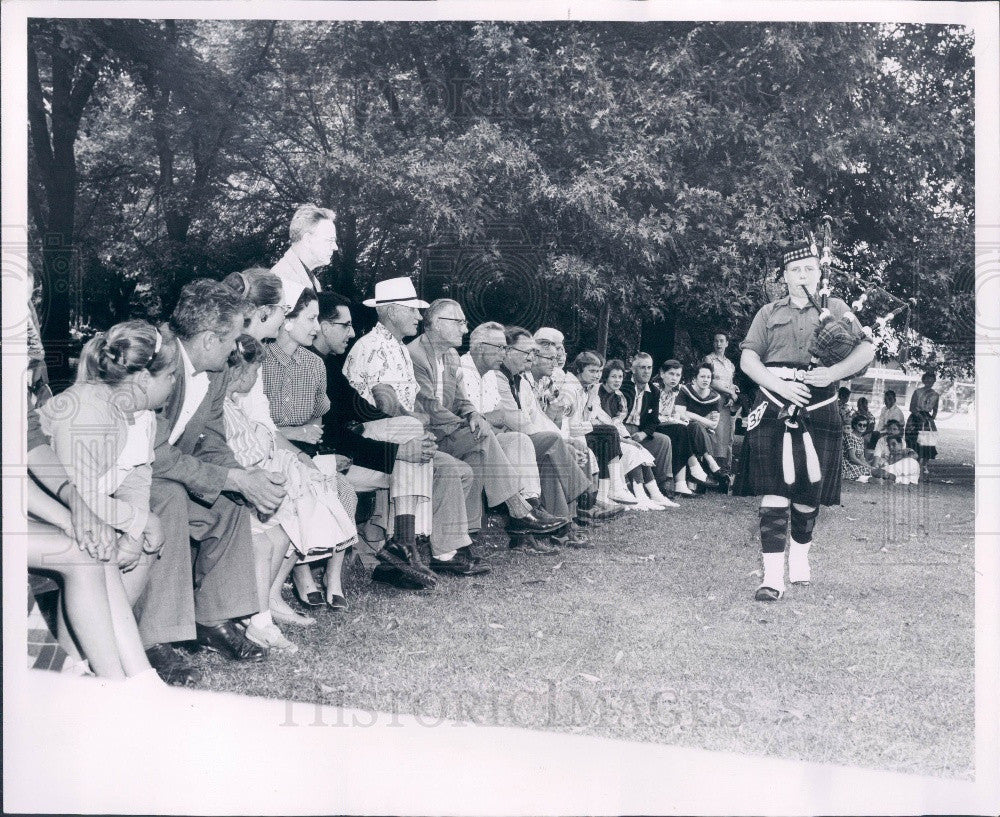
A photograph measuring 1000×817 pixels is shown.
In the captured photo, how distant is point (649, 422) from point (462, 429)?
87 centimetres

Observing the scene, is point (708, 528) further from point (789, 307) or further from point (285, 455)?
point (285, 455)

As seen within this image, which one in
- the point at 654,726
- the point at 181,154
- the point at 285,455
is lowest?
the point at 654,726

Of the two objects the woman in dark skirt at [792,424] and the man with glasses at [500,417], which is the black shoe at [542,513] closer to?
the man with glasses at [500,417]

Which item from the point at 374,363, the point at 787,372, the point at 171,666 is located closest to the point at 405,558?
the point at 374,363

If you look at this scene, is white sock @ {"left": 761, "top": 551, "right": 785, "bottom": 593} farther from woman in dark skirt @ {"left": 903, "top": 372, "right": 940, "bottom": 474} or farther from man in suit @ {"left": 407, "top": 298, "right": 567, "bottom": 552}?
man in suit @ {"left": 407, "top": 298, "right": 567, "bottom": 552}

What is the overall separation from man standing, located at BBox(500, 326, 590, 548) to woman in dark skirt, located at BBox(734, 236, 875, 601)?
755 mm

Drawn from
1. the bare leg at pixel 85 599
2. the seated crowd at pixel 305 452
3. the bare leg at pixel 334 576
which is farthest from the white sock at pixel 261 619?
the bare leg at pixel 85 599

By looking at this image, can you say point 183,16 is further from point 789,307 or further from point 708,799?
point 708,799

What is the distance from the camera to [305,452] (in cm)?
460

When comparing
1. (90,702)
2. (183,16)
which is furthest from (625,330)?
(90,702)

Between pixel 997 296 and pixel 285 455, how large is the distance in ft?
10.9

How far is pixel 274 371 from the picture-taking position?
15.0 ft

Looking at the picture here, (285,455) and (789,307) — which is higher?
(789,307)

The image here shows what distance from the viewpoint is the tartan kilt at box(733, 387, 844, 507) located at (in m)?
4.64
